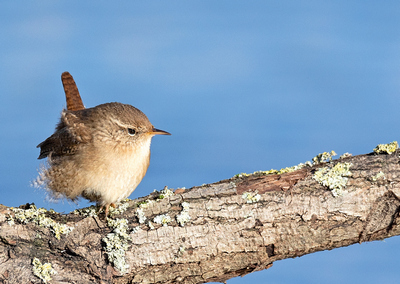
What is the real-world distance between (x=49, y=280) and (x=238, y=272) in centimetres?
159

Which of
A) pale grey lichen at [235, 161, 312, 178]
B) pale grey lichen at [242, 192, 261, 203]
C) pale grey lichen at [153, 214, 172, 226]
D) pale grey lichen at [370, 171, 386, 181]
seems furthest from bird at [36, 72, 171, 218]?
pale grey lichen at [370, 171, 386, 181]

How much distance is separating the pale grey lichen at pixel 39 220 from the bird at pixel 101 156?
1.45 ft

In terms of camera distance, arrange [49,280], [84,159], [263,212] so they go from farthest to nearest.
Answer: [84,159]
[263,212]
[49,280]

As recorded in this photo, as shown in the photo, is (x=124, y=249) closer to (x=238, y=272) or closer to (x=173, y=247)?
(x=173, y=247)

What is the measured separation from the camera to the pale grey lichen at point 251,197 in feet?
12.1

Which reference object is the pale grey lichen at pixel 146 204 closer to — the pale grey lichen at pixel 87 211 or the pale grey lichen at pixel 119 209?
the pale grey lichen at pixel 119 209

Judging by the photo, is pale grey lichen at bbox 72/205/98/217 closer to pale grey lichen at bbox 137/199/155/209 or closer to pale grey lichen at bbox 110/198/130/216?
pale grey lichen at bbox 110/198/130/216

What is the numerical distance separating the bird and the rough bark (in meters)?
0.44

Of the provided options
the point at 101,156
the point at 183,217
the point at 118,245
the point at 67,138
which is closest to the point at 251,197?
the point at 183,217

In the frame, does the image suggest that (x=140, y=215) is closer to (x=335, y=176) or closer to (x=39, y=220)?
(x=39, y=220)

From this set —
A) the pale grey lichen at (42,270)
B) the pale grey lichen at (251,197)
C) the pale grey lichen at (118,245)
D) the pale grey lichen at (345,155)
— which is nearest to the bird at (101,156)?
the pale grey lichen at (118,245)

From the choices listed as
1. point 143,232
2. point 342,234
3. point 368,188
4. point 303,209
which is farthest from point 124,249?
point 368,188

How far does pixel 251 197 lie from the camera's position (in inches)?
145

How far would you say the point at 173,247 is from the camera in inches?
140
